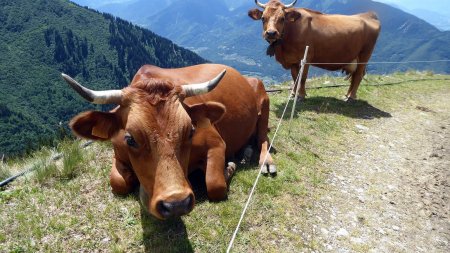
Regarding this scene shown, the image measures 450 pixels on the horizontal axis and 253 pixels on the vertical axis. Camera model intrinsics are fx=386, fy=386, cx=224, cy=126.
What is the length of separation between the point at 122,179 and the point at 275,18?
7.88 m

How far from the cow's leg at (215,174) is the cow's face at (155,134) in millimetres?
1194

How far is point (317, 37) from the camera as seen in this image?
12406 millimetres

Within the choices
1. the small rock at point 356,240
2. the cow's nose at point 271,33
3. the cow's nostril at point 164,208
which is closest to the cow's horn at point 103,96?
the cow's nostril at point 164,208

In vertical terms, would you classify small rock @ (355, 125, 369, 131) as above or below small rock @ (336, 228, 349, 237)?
below

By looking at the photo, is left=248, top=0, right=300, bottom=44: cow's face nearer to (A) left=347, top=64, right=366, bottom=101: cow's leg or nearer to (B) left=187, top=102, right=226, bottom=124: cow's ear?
(A) left=347, top=64, right=366, bottom=101: cow's leg

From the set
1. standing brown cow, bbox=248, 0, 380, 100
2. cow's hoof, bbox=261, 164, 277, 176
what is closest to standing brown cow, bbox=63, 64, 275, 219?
cow's hoof, bbox=261, 164, 277, 176

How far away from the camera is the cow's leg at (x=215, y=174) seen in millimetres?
5715

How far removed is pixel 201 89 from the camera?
16.2ft

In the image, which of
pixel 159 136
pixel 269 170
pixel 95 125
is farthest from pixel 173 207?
pixel 269 170

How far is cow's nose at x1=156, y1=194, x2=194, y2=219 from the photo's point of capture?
3.92 m

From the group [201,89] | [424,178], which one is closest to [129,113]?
[201,89]

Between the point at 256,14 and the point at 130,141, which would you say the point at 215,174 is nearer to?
the point at 130,141

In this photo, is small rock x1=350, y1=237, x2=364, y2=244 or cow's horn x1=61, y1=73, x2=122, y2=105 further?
small rock x1=350, y1=237, x2=364, y2=244

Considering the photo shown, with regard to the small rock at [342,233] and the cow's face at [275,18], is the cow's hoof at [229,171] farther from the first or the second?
the cow's face at [275,18]
